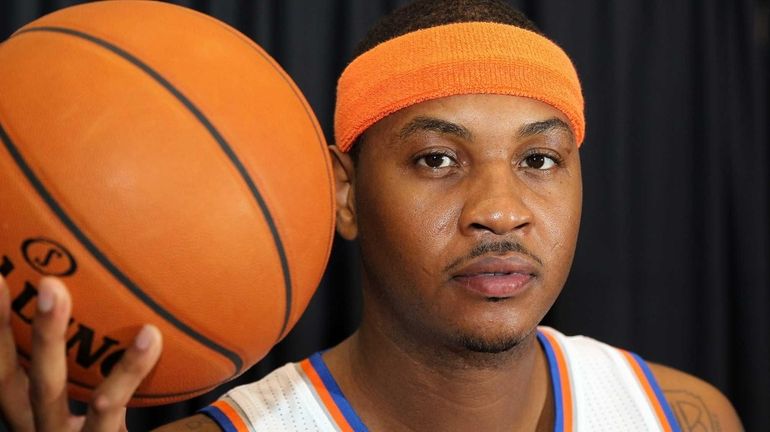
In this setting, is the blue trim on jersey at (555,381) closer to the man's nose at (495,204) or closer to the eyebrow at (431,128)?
the man's nose at (495,204)

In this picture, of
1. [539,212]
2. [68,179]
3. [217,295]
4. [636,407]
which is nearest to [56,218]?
[68,179]

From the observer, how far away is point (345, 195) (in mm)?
1367

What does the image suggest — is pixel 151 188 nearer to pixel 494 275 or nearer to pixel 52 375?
pixel 52 375

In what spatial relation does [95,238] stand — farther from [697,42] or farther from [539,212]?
[697,42]

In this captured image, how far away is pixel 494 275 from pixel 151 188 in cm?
52

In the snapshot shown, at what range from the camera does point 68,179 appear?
837 millimetres

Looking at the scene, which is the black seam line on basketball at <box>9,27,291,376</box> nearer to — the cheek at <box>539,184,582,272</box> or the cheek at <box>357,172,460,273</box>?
the cheek at <box>357,172,460,273</box>

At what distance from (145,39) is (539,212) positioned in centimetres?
60

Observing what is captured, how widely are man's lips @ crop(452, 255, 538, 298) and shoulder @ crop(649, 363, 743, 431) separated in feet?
1.73

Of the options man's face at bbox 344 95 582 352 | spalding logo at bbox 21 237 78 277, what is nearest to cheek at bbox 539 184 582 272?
man's face at bbox 344 95 582 352

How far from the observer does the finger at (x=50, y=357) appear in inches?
32.0

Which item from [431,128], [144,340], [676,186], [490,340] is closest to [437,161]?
[431,128]

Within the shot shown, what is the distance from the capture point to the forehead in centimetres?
119

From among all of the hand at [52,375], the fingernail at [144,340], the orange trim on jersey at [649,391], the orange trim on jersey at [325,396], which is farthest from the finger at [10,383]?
the orange trim on jersey at [649,391]
